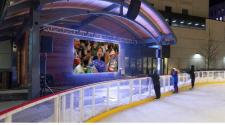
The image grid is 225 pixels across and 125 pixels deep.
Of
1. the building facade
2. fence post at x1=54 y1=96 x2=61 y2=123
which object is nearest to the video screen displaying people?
the building facade

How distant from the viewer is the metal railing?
4.15 m

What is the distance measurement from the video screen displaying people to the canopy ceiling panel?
3.91 feet

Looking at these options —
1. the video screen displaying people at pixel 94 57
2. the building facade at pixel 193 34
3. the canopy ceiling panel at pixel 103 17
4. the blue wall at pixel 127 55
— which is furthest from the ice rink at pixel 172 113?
the building facade at pixel 193 34

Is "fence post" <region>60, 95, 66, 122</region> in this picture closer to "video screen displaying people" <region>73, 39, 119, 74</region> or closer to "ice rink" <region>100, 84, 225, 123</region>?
"ice rink" <region>100, 84, 225, 123</region>

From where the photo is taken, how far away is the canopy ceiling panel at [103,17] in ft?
41.0

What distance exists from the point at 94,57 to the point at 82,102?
39.6 feet

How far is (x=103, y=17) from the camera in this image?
18547 mm

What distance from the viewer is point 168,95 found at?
13.1 meters

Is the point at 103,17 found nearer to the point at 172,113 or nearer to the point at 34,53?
the point at 34,53

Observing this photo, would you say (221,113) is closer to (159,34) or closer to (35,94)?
(35,94)

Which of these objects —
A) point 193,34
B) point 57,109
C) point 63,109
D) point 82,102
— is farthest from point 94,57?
point 193,34

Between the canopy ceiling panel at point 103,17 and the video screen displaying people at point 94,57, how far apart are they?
1.19 m

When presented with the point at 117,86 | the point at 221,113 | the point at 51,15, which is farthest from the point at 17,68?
the point at 221,113

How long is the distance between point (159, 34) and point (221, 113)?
11.2 meters
